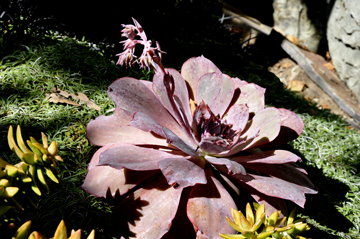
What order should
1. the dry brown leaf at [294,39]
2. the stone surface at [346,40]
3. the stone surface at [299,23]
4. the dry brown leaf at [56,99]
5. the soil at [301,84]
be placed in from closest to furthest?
the dry brown leaf at [56,99] < the stone surface at [346,40] < the soil at [301,84] < the stone surface at [299,23] < the dry brown leaf at [294,39]

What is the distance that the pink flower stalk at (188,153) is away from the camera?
3.30 feet

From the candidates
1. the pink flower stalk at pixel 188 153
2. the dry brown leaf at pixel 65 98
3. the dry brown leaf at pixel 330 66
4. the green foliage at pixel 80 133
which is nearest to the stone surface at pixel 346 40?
the dry brown leaf at pixel 330 66

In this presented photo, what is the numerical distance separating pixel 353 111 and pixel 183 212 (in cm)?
289

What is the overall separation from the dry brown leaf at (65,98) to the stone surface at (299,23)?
11.3 feet

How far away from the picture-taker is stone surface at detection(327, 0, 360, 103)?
10.6 ft

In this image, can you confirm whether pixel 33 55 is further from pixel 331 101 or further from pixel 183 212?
pixel 331 101

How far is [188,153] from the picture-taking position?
3.70 ft

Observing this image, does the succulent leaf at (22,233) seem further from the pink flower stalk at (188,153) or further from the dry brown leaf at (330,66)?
the dry brown leaf at (330,66)

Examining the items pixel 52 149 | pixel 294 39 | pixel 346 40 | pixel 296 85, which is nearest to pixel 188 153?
pixel 52 149

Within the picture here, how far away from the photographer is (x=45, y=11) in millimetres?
2182

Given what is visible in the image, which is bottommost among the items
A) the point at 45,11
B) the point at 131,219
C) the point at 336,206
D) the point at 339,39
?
the point at 336,206

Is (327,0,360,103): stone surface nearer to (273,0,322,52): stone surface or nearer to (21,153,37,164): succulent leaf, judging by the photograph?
(273,0,322,52): stone surface

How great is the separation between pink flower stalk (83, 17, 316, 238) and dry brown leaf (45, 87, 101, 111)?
479 mm

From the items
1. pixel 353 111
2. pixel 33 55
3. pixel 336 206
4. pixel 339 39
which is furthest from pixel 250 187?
pixel 339 39
